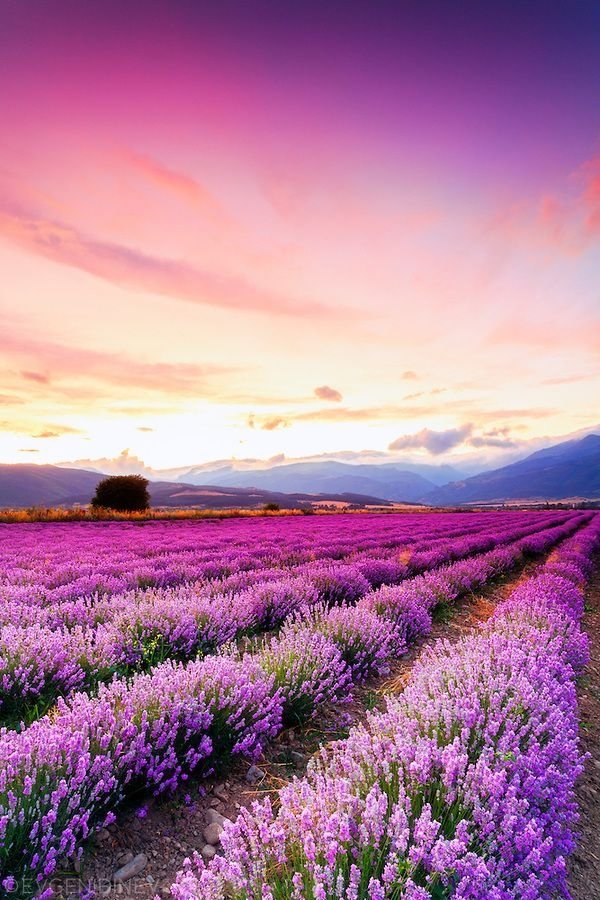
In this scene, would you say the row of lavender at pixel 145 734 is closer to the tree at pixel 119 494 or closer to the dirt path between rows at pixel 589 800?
the dirt path between rows at pixel 589 800

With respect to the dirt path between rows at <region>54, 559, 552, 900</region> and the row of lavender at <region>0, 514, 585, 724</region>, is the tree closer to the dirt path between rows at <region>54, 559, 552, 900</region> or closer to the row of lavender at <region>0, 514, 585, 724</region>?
the row of lavender at <region>0, 514, 585, 724</region>

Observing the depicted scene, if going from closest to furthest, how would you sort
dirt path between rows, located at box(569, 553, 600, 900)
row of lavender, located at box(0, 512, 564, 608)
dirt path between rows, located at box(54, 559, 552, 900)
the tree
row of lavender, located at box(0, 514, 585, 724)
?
1. dirt path between rows, located at box(54, 559, 552, 900)
2. dirt path between rows, located at box(569, 553, 600, 900)
3. row of lavender, located at box(0, 514, 585, 724)
4. row of lavender, located at box(0, 512, 564, 608)
5. the tree

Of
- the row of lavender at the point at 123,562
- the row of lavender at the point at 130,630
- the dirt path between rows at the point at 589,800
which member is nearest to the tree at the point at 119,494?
the row of lavender at the point at 123,562

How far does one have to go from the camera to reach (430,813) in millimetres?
1585

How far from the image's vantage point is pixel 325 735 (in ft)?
10.9

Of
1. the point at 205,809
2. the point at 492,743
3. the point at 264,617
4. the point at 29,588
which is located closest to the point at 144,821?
the point at 205,809

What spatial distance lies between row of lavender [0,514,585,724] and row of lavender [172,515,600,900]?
1822 millimetres

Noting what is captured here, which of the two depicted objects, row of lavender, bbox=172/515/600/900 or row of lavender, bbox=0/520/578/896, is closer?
row of lavender, bbox=172/515/600/900

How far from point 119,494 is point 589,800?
3798 centimetres

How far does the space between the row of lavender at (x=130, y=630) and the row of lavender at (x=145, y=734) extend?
487 mm

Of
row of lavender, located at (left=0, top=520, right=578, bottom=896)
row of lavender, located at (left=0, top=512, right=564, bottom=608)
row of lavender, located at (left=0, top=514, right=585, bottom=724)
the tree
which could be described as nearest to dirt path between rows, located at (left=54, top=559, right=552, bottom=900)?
row of lavender, located at (left=0, top=520, right=578, bottom=896)

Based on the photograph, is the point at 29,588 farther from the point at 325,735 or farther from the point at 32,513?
the point at 32,513

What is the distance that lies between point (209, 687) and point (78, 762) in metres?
0.93

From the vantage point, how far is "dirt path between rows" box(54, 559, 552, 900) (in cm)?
195
